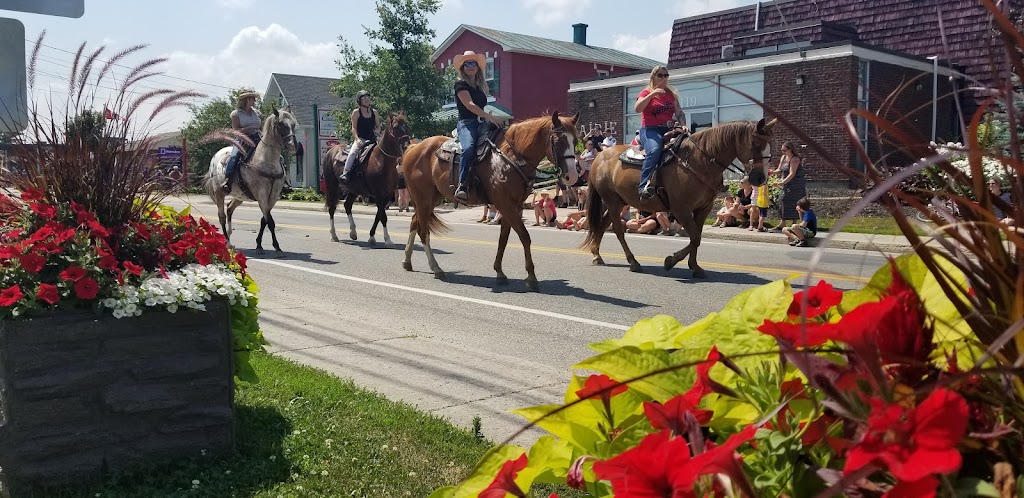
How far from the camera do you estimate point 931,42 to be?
24.7 m

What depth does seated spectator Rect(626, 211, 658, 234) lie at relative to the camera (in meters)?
17.5

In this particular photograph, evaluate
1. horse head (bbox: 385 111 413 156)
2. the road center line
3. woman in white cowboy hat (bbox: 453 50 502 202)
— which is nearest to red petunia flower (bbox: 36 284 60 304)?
the road center line

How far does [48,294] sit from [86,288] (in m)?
0.15

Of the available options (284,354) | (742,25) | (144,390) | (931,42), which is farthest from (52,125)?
(742,25)

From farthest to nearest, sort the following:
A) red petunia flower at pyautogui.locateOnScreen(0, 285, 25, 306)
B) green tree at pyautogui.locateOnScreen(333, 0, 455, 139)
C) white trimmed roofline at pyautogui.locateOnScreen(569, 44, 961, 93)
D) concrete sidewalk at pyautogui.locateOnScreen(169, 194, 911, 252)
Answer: green tree at pyautogui.locateOnScreen(333, 0, 455, 139) → white trimmed roofline at pyautogui.locateOnScreen(569, 44, 961, 93) → concrete sidewalk at pyautogui.locateOnScreen(169, 194, 911, 252) → red petunia flower at pyautogui.locateOnScreen(0, 285, 25, 306)

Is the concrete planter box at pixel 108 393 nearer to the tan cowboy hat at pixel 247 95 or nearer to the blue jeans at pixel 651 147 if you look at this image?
the blue jeans at pixel 651 147

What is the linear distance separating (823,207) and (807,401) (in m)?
20.8

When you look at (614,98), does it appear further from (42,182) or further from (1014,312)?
(1014,312)

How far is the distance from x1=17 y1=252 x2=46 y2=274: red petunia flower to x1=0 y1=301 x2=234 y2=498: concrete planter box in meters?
0.23

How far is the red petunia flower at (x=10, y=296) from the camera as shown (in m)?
3.67

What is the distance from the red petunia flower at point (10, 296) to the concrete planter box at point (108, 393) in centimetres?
13

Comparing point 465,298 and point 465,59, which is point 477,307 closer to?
point 465,298

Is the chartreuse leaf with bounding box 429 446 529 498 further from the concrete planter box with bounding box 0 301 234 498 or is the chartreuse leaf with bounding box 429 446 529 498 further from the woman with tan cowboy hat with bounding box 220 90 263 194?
the woman with tan cowboy hat with bounding box 220 90 263 194

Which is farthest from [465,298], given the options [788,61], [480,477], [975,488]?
[788,61]
